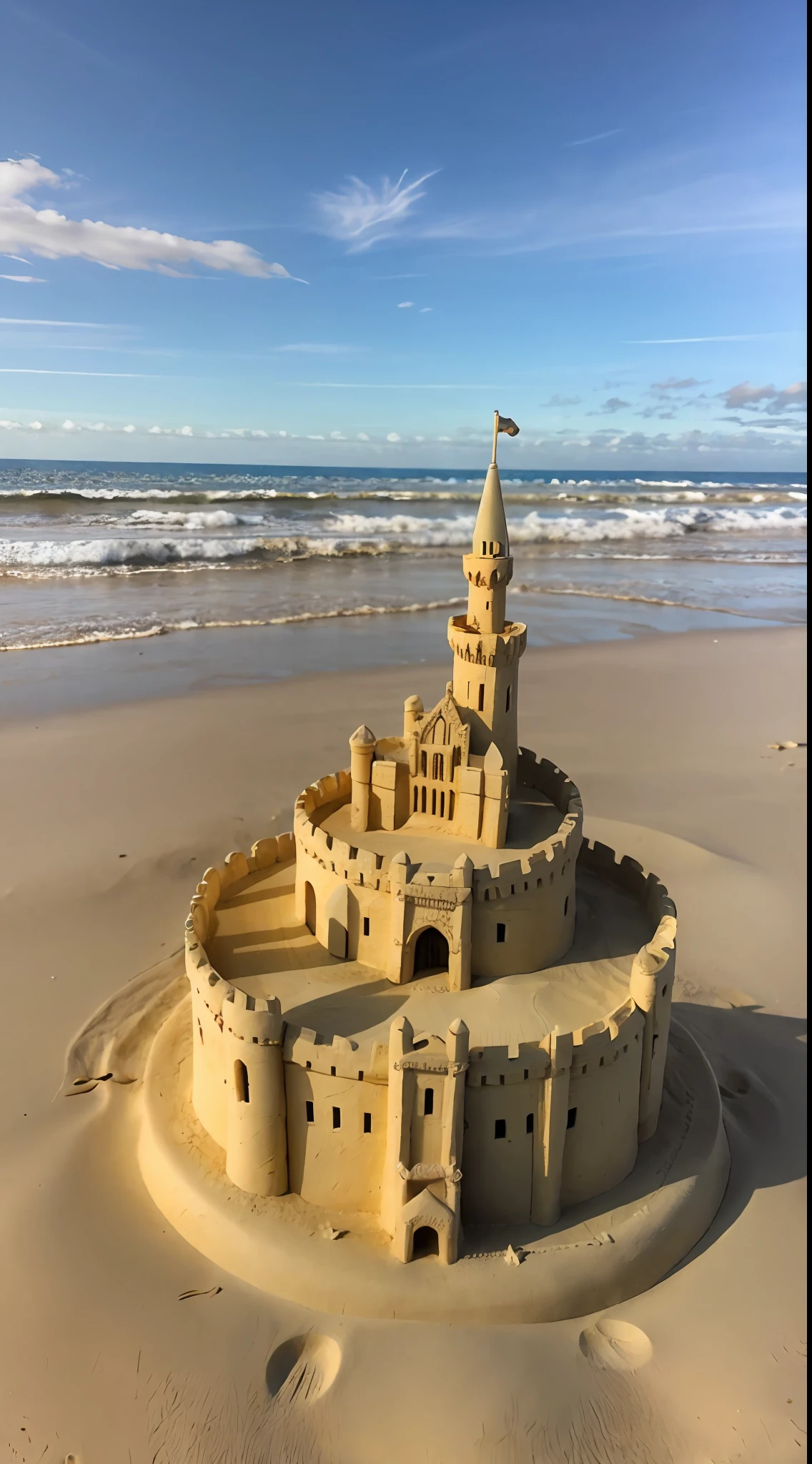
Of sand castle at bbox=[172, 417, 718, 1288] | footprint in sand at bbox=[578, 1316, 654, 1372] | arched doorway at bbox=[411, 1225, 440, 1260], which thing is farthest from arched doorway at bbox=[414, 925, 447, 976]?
footprint in sand at bbox=[578, 1316, 654, 1372]

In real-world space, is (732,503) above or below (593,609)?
above

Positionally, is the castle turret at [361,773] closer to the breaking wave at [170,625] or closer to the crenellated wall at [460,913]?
the crenellated wall at [460,913]

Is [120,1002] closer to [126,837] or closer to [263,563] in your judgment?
[126,837]

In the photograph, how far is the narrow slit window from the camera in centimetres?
1021

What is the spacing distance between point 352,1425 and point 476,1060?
13.5 ft

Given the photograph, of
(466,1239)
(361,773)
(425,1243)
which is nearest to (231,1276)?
(425,1243)

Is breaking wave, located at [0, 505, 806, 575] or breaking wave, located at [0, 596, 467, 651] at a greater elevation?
breaking wave, located at [0, 505, 806, 575]

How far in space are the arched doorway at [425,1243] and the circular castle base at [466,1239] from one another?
0.09 metres

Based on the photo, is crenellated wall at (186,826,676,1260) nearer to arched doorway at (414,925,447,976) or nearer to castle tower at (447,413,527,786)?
arched doorway at (414,925,447,976)

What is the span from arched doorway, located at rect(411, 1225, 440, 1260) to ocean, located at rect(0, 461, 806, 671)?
2939cm

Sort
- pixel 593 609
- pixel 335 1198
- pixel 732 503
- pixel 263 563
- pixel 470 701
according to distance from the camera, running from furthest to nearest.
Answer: pixel 732 503 → pixel 263 563 → pixel 593 609 → pixel 470 701 → pixel 335 1198

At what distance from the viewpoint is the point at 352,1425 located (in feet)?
28.1

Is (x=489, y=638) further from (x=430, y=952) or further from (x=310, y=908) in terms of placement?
(x=310, y=908)

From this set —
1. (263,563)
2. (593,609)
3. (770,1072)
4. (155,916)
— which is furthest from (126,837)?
(263,563)
